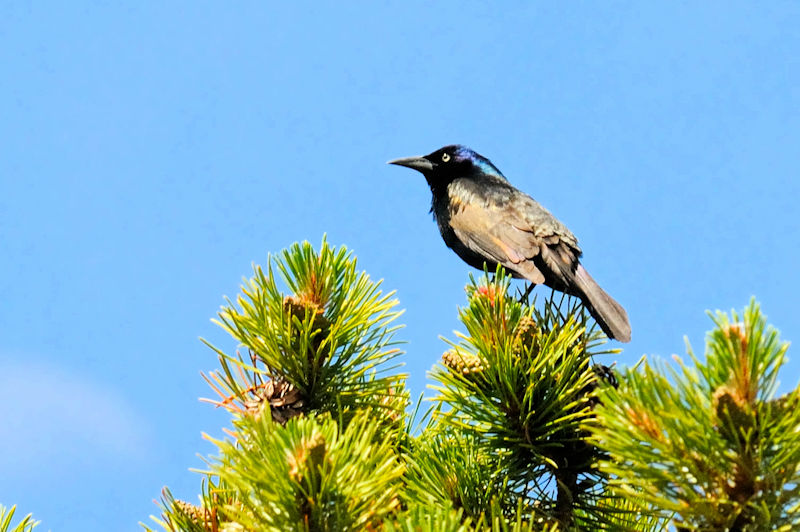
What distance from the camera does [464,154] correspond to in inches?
310

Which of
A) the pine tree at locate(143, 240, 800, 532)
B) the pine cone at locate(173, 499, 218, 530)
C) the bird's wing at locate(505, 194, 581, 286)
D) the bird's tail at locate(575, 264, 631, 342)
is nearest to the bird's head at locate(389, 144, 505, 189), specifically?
the bird's wing at locate(505, 194, 581, 286)

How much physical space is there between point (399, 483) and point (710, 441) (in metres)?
1.09

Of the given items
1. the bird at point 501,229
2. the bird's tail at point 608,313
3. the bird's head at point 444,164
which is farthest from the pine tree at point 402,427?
the bird's head at point 444,164

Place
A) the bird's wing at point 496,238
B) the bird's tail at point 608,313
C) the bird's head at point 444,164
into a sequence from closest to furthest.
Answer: the bird's tail at point 608,313
the bird's wing at point 496,238
the bird's head at point 444,164

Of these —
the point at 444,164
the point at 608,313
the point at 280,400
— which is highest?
the point at 444,164

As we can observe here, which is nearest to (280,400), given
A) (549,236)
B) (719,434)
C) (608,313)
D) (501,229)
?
(719,434)

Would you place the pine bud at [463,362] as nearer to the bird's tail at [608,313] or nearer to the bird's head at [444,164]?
the bird's tail at [608,313]

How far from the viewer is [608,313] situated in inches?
181

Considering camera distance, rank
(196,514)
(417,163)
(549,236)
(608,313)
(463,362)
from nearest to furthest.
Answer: (196,514) → (463,362) → (608,313) → (549,236) → (417,163)

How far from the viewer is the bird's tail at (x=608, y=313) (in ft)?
14.6

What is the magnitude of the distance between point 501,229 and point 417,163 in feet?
5.61

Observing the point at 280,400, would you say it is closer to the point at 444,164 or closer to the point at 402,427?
the point at 402,427

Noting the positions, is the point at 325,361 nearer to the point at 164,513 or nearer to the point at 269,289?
the point at 269,289

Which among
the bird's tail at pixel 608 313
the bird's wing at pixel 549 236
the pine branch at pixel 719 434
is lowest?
the pine branch at pixel 719 434
